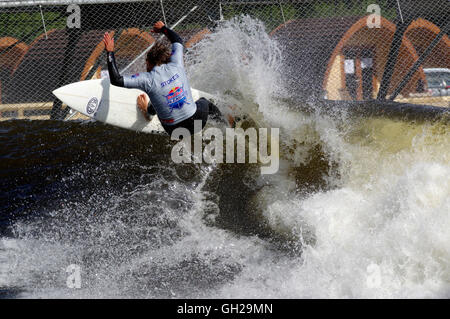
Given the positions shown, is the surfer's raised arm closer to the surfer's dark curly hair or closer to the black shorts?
the surfer's dark curly hair

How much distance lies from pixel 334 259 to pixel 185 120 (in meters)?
2.10

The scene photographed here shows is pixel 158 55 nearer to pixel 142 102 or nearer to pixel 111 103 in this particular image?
pixel 142 102

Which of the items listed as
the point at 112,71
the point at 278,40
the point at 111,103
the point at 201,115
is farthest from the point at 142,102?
the point at 278,40

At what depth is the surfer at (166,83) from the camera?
15.8ft

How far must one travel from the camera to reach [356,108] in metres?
6.38

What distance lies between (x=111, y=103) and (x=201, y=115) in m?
1.21

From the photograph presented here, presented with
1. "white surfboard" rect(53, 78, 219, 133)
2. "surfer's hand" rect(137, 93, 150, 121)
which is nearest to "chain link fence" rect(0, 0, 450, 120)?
"white surfboard" rect(53, 78, 219, 133)

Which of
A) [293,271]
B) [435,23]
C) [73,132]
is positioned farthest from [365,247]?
[435,23]

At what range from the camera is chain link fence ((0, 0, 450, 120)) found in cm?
746

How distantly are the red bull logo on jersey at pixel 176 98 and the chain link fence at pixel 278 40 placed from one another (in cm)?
268

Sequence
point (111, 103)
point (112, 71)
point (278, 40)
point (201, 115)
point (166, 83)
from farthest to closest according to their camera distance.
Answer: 1. point (278, 40)
2. point (111, 103)
3. point (201, 115)
4. point (166, 83)
5. point (112, 71)

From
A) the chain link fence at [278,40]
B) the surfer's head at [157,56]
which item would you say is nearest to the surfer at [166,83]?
the surfer's head at [157,56]

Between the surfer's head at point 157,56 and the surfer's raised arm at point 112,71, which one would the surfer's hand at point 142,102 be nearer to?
the surfer's head at point 157,56

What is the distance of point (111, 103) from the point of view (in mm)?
5832
